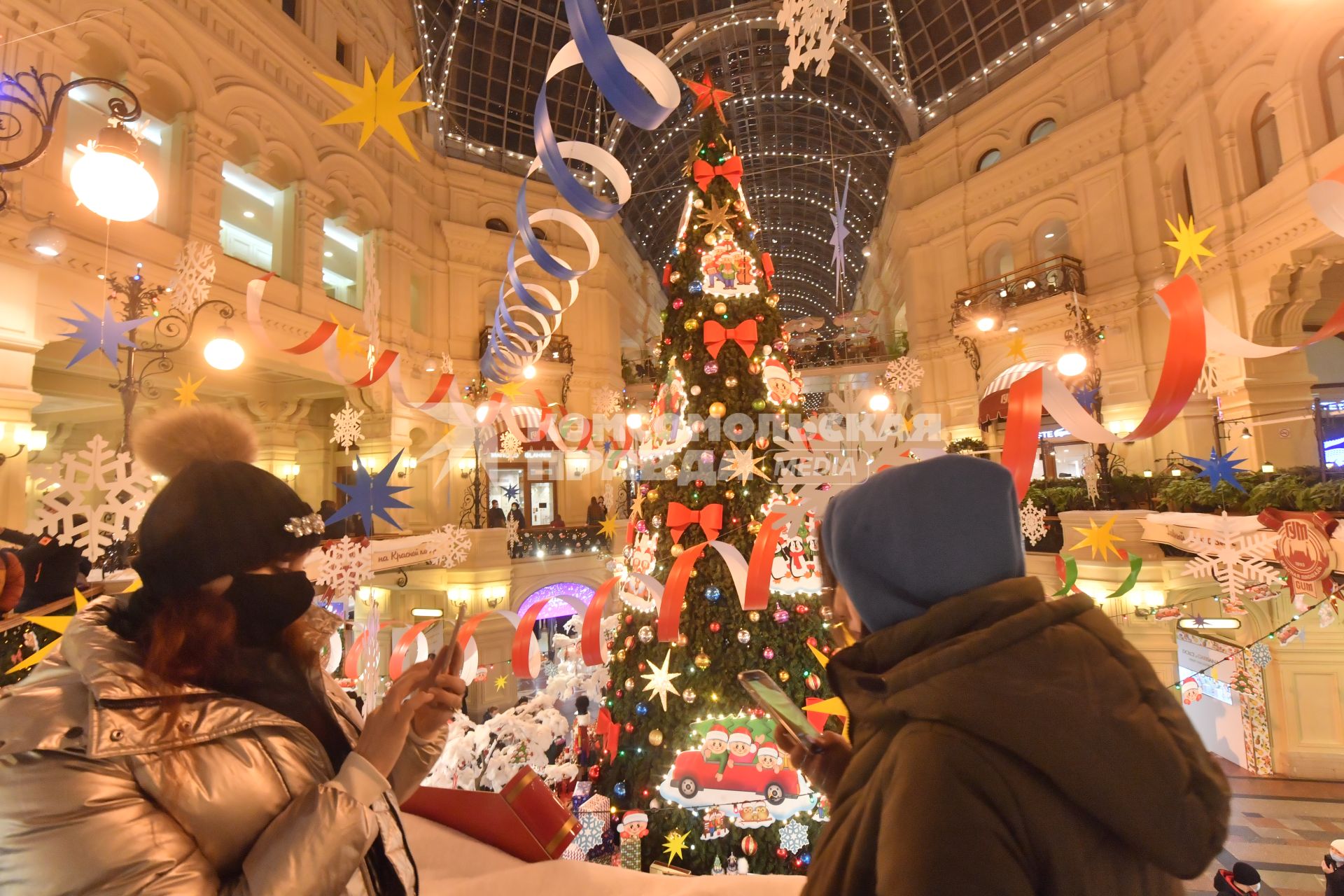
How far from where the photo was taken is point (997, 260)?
14977mm

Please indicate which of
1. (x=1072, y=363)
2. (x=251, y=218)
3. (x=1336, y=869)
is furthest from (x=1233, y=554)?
(x=251, y=218)

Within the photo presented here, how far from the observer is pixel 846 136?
67.5ft

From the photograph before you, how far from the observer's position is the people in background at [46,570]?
3217 millimetres

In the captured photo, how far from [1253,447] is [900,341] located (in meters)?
8.39

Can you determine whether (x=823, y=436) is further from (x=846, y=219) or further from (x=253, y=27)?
(x=846, y=219)

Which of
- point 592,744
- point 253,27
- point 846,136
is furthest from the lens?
point 846,136

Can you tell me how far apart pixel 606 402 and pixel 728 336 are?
11148mm

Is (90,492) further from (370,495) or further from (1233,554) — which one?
(1233,554)

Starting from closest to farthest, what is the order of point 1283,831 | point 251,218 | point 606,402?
point 1283,831, point 251,218, point 606,402

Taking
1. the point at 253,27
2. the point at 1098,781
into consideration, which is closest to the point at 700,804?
the point at 1098,781

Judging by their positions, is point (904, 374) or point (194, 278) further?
point (904, 374)

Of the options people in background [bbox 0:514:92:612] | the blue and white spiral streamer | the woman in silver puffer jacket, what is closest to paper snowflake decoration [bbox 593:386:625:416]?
the blue and white spiral streamer

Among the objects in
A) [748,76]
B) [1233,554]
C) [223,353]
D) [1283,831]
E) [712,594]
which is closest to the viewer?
[223,353]

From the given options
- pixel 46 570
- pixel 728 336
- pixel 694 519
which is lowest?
pixel 46 570
